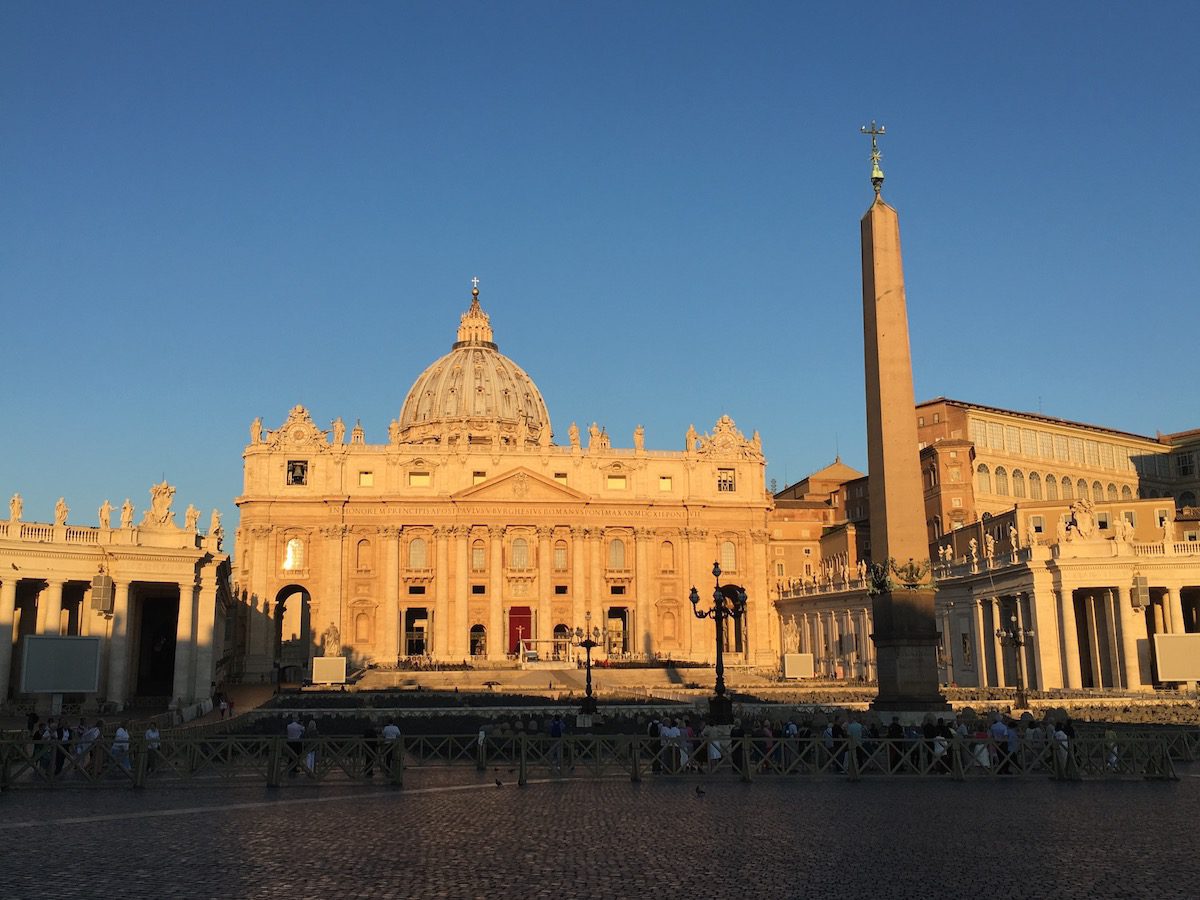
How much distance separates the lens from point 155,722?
1185 inches

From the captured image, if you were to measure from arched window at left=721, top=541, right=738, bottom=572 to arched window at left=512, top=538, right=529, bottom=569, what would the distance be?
13.7 m

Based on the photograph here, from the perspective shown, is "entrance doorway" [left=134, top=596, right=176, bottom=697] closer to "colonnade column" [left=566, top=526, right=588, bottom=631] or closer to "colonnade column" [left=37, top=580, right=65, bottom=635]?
"colonnade column" [left=37, top=580, right=65, bottom=635]

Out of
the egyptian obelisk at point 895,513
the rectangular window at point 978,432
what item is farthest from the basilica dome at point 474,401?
the egyptian obelisk at point 895,513

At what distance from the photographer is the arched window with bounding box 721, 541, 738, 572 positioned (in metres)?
80.5

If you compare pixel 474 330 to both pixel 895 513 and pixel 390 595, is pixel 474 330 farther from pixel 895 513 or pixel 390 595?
pixel 895 513

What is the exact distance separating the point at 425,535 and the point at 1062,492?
139ft

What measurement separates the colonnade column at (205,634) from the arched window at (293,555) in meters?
33.9

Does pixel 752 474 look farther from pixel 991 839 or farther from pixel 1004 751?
pixel 991 839

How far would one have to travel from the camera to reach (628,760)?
20.4 m

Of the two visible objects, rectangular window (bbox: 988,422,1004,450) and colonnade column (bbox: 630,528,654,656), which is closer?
rectangular window (bbox: 988,422,1004,450)

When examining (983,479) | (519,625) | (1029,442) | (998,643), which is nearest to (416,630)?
(519,625)

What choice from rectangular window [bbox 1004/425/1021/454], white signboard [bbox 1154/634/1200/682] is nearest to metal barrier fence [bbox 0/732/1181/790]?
white signboard [bbox 1154/634/1200/682]

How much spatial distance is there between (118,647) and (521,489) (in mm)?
41874

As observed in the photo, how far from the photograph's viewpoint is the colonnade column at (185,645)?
129ft
